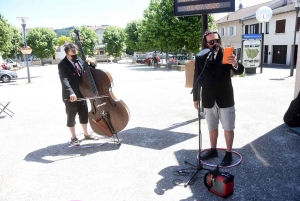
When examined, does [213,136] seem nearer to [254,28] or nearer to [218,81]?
[218,81]

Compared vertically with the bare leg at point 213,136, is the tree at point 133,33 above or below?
above

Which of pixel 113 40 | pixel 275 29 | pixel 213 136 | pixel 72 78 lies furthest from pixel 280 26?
pixel 113 40

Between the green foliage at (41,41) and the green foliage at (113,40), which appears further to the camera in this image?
the green foliage at (113,40)

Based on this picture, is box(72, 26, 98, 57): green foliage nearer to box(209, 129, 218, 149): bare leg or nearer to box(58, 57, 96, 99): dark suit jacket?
box(58, 57, 96, 99): dark suit jacket

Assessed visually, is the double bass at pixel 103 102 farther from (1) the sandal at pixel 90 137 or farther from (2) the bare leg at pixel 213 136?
(2) the bare leg at pixel 213 136

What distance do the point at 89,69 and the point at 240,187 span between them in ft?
10.1

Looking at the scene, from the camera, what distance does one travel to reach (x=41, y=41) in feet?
180

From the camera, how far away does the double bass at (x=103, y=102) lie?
14.5 feet

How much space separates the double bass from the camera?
14.5ft

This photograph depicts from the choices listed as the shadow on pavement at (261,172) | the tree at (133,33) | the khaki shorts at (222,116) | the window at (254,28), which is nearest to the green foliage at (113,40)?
the tree at (133,33)

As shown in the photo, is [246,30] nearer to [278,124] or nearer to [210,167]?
[278,124]

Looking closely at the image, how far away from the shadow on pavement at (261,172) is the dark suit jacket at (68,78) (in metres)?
2.19

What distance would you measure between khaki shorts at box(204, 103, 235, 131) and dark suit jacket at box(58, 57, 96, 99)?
7.88 ft

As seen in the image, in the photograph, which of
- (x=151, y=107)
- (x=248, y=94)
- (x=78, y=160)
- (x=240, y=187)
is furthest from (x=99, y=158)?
(x=248, y=94)
